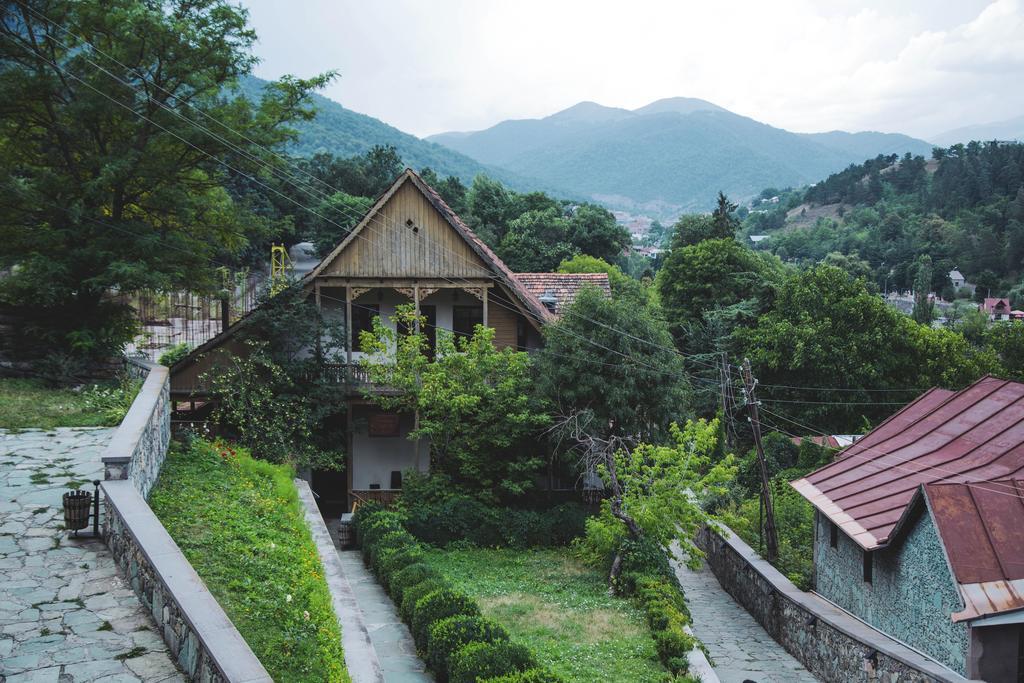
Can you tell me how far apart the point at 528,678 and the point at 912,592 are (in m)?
7.47

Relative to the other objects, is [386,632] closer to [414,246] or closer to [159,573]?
[159,573]

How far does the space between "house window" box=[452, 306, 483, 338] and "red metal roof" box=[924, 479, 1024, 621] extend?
15.1 m

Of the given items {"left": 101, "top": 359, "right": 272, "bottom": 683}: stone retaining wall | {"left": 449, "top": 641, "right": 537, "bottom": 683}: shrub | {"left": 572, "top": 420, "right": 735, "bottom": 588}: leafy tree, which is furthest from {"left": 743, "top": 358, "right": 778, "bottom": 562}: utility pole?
{"left": 101, "top": 359, "right": 272, "bottom": 683}: stone retaining wall

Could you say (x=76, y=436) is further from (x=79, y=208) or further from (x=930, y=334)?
(x=930, y=334)

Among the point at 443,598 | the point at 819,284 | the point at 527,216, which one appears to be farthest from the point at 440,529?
the point at 527,216

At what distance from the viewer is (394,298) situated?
84.5 feet

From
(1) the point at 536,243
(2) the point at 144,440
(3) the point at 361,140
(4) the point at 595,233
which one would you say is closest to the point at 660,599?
(2) the point at 144,440

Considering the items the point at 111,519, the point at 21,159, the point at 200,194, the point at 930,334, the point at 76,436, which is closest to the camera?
the point at 111,519

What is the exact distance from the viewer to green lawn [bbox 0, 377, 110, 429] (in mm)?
15156

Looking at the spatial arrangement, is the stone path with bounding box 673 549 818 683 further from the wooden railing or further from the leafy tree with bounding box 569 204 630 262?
the leafy tree with bounding box 569 204 630 262

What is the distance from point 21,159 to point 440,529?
552 inches

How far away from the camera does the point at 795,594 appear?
1859 centimetres

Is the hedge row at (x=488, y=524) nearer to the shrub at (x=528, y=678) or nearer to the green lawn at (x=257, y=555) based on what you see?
the green lawn at (x=257, y=555)

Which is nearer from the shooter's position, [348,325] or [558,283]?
[348,325]
